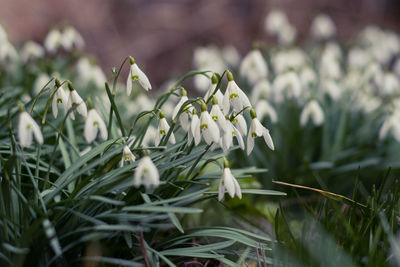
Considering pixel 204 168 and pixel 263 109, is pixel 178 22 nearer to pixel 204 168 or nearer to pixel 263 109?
pixel 263 109

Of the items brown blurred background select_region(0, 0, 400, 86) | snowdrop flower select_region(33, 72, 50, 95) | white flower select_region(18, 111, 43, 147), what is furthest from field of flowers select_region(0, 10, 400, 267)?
brown blurred background select_region(0, 0, 400, 86)

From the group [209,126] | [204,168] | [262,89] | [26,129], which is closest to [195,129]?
[209,126]

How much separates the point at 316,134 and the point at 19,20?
4686mm

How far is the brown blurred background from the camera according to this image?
23.0ft

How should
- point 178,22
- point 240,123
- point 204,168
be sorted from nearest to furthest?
1. point 240,123
2. point 204,168
3. point 178,22

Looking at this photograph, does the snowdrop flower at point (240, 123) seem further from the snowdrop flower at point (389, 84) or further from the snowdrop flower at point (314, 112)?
the snowdrop flower at point (389, 84)

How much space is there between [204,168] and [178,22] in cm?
534

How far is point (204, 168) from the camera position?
261cm

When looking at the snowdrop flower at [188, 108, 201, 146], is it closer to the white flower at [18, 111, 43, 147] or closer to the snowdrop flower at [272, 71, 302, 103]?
the white flower at [18, 111, 43, 147]

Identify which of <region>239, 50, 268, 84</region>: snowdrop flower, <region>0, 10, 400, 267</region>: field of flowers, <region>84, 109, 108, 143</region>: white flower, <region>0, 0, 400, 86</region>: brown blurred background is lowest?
<region>0, 10, 400, 267</region>: field of flowers

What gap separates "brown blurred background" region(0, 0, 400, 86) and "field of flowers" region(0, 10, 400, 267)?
95.1 inches

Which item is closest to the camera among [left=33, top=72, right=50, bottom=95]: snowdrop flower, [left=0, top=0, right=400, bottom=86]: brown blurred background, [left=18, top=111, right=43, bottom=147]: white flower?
[left=18, top=111, right=43, bottom=147]: white flower

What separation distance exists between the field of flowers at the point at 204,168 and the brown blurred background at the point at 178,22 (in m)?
2.41

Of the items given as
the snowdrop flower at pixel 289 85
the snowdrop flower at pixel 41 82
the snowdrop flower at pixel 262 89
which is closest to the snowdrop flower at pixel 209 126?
the snowdrop flower at pixel 289 85
